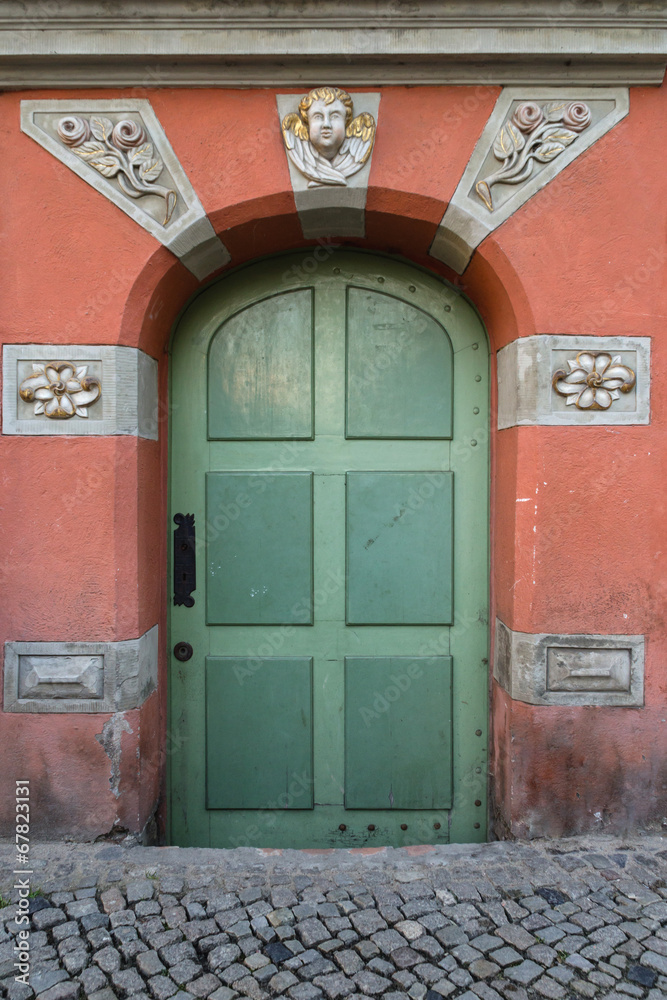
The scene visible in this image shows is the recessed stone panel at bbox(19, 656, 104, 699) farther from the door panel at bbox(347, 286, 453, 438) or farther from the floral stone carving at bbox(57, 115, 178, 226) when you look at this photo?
the floral stone carving at bbox(57, 115, 178, 226)

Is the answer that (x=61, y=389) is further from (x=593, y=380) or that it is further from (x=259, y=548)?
(x=593, y=380)

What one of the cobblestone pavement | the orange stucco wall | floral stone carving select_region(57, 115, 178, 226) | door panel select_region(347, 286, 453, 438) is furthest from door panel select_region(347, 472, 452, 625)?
floral stone carving select_region(57, 115, 178, 226)

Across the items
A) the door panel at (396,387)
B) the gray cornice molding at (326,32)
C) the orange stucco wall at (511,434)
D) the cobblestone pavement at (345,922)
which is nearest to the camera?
the cobblestone pavement at (345,922)

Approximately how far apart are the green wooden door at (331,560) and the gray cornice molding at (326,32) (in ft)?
2.68

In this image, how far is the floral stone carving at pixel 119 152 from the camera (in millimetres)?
2490

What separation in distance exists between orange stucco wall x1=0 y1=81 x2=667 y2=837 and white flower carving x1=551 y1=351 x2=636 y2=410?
11 cm

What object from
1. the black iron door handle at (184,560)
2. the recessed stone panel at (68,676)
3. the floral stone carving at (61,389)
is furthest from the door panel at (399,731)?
the floral stone carving at (61,389)

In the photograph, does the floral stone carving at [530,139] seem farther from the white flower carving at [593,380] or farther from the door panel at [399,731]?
the door panel at [399,731]

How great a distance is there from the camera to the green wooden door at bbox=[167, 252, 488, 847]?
9.41 ft

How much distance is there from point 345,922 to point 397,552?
4.62 feet

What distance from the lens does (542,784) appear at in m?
2.58

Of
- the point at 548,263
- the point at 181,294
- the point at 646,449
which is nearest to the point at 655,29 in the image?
the point at 548,263

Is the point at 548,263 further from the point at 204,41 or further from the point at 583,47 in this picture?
the point at 204,41

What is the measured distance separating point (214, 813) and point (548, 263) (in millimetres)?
2754
